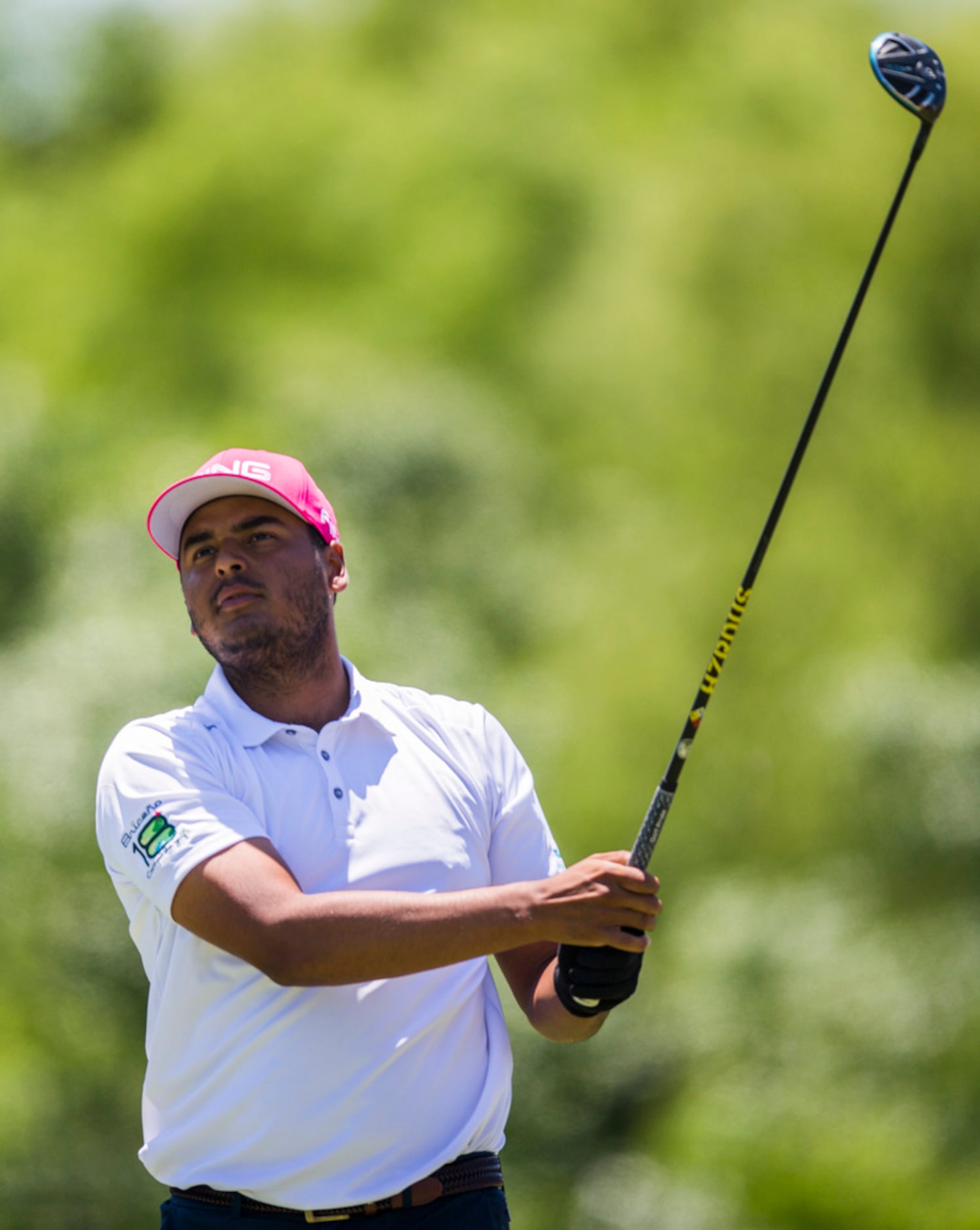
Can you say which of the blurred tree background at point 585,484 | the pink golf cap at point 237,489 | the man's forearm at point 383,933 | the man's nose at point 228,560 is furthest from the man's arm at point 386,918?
the blurred tree background at point 585,484

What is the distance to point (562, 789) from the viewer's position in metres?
7.16

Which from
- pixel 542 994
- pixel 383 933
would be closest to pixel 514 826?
pixel 542 994

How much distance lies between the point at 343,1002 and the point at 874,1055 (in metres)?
5.26

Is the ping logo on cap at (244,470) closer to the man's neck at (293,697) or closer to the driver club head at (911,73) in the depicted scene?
the man's neck at (293,697)

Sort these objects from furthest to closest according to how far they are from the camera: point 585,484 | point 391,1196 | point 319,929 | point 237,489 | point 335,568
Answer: point 585,484 < point 335,568 < point 237,489 < point 391,1196 < point 319,929

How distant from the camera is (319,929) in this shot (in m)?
1.74

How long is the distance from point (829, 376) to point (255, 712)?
2.86 feet

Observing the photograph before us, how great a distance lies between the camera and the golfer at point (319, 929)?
5.80 ft

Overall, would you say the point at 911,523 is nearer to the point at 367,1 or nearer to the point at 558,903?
the point at 367,1

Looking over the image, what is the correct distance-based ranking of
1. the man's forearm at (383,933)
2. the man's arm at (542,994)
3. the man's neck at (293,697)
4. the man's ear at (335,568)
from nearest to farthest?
the man's forearm at (383,933) < the man's arm at (542,994) < the man's neck at (293,697) < the man's ear at (335,568)

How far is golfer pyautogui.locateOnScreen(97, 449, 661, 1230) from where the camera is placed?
177cm

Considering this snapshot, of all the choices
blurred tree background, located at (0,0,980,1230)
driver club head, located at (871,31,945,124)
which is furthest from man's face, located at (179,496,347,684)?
blurred tree background, located at (0,0,980,1230)

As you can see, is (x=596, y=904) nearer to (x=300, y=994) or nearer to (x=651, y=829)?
(x=651, y=829)

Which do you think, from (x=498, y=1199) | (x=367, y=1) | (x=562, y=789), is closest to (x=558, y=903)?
(x=498, y=1199)
